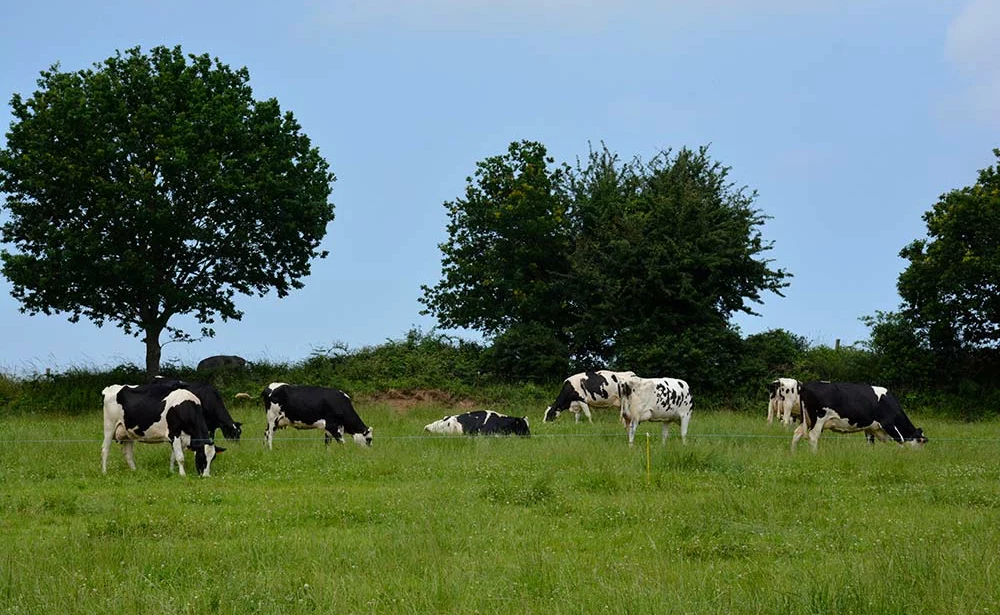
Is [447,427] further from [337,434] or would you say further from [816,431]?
[816,431]

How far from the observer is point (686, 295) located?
4328 centimetres

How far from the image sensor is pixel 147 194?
39.5 metres

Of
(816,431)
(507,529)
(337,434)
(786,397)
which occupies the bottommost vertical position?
(507,529)

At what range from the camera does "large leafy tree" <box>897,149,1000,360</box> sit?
40.1 metres

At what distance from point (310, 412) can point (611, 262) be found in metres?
22.4

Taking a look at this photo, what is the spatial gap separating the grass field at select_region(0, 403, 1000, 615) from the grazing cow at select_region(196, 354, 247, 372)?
20.0m

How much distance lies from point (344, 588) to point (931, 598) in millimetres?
5735

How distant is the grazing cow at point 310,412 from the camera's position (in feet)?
83.4

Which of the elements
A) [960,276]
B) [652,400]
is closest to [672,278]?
[960,276]

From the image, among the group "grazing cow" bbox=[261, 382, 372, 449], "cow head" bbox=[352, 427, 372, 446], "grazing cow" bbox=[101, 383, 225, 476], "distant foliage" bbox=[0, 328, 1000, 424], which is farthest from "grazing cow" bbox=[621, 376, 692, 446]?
"distant foliage" bbox=[0, 328, 1000, 424]

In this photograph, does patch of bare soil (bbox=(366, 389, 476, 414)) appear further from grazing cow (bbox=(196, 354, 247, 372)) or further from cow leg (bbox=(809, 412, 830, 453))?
cow leg (bbox=(809, 412, 830, 453))

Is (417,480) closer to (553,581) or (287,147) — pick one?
(553,581)

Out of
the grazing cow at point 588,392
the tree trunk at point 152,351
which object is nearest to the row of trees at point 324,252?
the tree trunk at point 152,351

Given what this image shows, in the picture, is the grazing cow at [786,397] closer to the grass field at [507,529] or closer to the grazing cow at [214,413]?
the grass field at [507,529]
